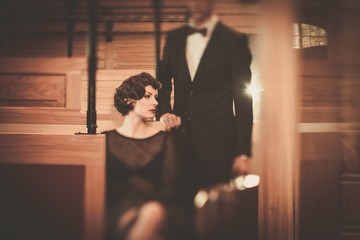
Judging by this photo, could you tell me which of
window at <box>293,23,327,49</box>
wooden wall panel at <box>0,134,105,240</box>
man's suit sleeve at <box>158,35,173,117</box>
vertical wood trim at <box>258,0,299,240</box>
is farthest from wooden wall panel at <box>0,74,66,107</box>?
window at <box>293,23,327,49</box>

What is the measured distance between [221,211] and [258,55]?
1021mm

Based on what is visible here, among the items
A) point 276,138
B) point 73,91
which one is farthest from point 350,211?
point 73,91

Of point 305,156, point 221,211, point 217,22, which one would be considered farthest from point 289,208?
point 217,22

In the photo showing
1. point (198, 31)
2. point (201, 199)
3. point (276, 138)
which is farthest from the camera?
point (276, 138)

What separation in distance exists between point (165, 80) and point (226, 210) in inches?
33.4

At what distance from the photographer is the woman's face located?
6.53ft

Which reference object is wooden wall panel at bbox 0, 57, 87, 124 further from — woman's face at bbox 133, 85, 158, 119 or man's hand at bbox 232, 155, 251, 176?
man's hand at bbox 232, 155, 251, 176

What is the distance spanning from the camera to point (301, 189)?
2.18 metres

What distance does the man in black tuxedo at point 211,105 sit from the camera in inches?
77.8

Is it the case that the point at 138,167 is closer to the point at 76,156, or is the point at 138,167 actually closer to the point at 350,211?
the point at 76,156

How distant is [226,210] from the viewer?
1.76 m

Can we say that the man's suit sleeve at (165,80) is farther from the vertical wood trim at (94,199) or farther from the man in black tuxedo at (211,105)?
the vertical wood trim at (94,199)

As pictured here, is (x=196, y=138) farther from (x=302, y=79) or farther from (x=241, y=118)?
(x=302, y=79)

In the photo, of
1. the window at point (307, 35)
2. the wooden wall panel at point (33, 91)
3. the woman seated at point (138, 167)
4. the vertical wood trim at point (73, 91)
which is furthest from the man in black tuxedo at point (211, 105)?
the wooden wall panel at point (33, 91)
